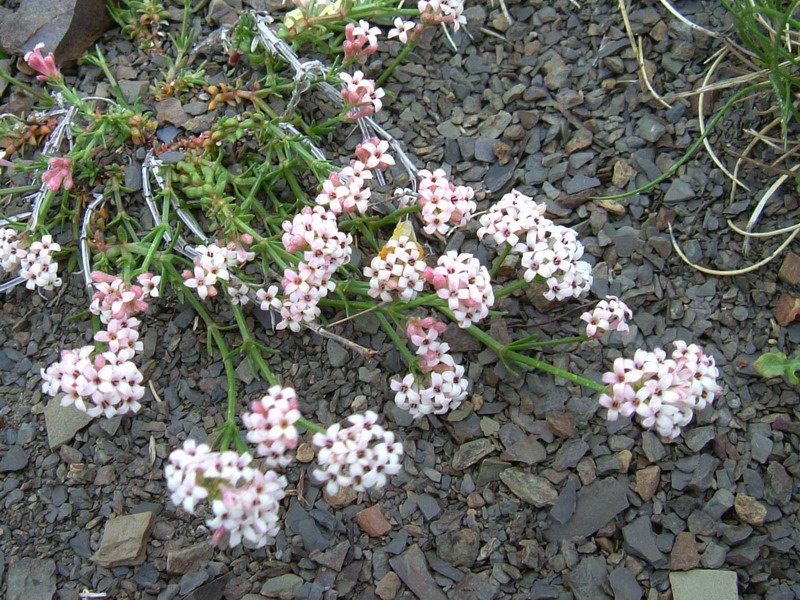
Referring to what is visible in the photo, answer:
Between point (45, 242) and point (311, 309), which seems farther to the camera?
point (45, 242)

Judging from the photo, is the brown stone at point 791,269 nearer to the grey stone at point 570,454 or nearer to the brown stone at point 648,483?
the brown stone at point 648,483

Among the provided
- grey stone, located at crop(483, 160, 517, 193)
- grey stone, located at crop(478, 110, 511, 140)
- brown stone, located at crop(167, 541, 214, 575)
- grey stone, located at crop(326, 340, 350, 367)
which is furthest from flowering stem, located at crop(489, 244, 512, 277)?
brown stone, located at crop(167, 541, 214, 575)

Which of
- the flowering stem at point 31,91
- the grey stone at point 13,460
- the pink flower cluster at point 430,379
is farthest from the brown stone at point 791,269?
the flowering stem at point 31,91

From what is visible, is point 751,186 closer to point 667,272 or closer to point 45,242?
point 667,272

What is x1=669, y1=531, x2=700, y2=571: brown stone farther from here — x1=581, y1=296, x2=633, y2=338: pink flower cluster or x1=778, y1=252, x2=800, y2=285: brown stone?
x1=778, y1=252, x2=800, y2=285: brown stone

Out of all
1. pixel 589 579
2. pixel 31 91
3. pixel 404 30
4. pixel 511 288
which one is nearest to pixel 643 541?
pixel 589 579

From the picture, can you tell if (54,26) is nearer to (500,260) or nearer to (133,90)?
(133,90)

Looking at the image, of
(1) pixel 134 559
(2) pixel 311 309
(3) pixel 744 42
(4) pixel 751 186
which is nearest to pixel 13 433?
(1) pixel 134 559
